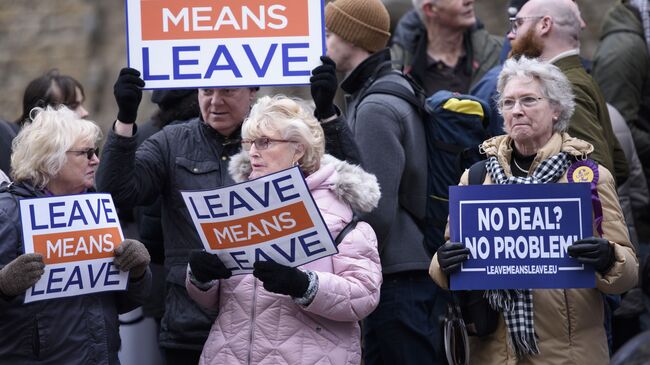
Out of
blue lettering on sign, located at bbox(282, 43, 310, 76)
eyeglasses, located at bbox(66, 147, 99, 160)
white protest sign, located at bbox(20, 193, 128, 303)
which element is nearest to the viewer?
white protest sign, located at bbox(20, 193, 128, 303)

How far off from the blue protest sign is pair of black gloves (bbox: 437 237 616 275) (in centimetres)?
4

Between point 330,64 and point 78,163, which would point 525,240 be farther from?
point 78,163

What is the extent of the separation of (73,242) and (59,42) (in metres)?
6.70

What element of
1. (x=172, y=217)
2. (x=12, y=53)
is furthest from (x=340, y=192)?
(x=12, y=53)

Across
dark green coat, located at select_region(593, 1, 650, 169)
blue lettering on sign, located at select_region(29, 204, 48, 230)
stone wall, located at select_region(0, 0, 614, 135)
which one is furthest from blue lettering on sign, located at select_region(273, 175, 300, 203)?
stone wall, located at select_region(0, 0, 614, 135)

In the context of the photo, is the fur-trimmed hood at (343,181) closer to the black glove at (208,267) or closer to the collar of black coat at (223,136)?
the black glove at (208,267)

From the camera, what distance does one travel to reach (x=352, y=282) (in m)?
5.92

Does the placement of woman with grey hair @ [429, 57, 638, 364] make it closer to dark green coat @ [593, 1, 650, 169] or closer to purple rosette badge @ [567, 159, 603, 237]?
purple rosette badge @ [567, 159, 603, 237]

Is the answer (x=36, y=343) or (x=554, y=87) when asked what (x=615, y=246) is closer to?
(x=554, y=87)

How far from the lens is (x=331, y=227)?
598 centimetres

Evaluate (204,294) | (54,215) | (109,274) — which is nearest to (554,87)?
(204,294)

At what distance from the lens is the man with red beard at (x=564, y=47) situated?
7266mm

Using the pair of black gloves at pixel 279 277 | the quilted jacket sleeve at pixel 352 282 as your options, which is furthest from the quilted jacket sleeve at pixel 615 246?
the pair of black gloves at pixel 279 277

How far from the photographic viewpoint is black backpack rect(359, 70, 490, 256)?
7.41 m
